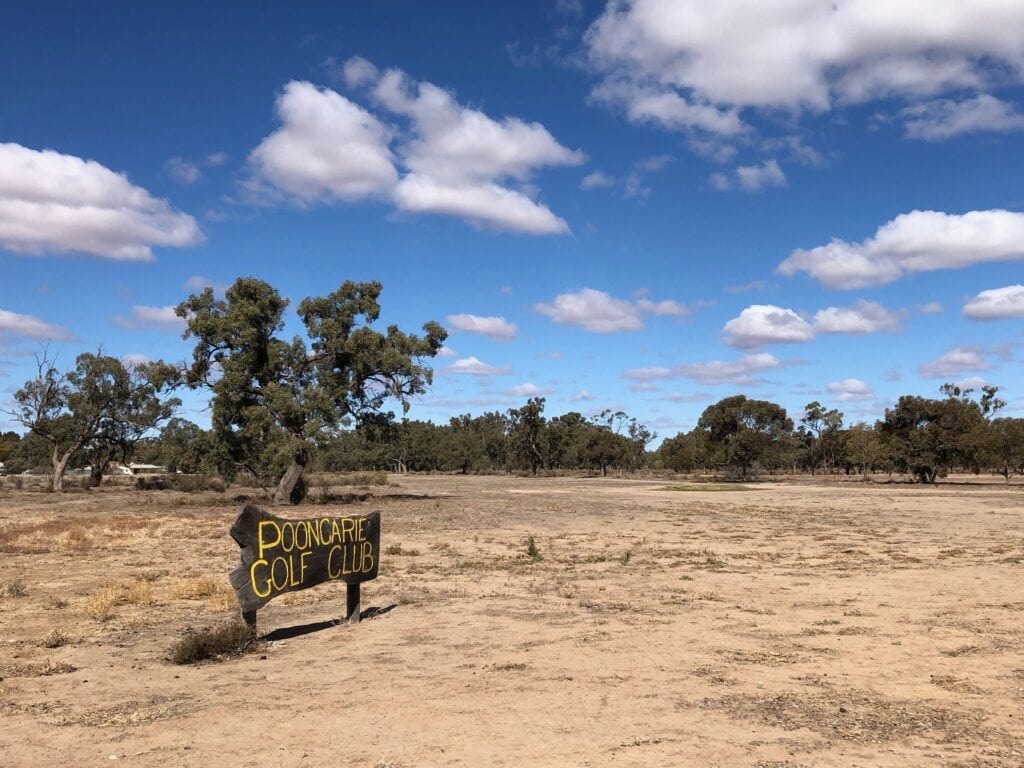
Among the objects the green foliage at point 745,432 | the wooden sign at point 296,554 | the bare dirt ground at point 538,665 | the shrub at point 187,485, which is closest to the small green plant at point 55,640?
the bare dirt ground at point 538,665

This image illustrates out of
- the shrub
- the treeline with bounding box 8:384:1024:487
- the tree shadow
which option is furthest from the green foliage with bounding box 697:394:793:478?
the tree shadow

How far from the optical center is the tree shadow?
414 inches

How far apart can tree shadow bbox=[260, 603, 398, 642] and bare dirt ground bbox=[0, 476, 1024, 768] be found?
3.7 inches

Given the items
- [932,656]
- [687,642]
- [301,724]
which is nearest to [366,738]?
[301,724]

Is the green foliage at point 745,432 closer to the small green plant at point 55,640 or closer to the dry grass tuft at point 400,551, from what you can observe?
the dry grass tuft at point 400,551

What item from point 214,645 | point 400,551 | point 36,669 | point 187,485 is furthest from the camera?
point 187,485

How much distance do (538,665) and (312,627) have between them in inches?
160

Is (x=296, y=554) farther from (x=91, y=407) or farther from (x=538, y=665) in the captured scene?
(x=91, y=407)

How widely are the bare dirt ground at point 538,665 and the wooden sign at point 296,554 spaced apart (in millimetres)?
710

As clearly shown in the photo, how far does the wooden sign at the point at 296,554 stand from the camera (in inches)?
376

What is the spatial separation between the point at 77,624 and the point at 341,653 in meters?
4.52

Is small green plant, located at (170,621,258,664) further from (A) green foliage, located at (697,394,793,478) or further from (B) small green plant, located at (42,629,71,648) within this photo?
(A) green foliage, located at (697,394,793,478)

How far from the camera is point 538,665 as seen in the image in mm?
8758

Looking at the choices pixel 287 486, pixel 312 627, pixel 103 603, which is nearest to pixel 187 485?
pixel 287 486
